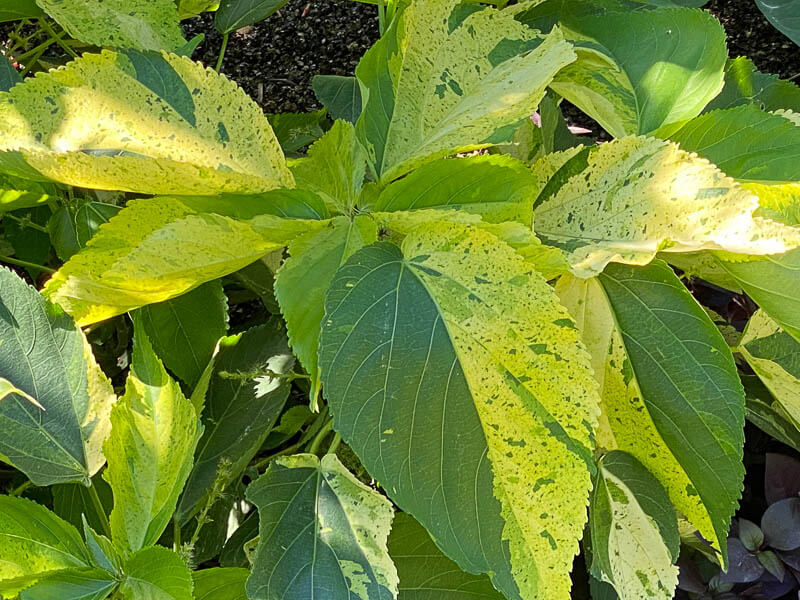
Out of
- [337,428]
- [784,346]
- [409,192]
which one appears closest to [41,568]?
[337,428]

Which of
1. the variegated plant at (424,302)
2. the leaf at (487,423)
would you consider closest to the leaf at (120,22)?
the variegated plant at (424,302)

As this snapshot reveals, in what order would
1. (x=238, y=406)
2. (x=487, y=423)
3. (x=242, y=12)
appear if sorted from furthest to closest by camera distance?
(x=242, y=12), (x=238, y=406), (x=487, y=423)

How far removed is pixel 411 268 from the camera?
434mm

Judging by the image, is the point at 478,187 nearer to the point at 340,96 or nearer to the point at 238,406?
the point at 238,406

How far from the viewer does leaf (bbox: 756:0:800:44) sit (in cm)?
80

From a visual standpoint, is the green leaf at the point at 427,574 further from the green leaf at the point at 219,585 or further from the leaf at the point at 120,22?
the leaf at the point at 120,22

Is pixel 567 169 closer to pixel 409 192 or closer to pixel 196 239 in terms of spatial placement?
pixel 409 192

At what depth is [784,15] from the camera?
2.65 ft

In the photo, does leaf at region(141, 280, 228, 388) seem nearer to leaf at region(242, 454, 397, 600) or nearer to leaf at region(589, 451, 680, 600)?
leaf at region(242, 454, 397, 600)

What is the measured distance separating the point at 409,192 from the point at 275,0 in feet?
1.42

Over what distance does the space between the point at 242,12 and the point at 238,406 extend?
0.43 m

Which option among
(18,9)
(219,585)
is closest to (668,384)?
(219,585)

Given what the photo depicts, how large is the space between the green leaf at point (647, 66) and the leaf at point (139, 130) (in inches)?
10.1

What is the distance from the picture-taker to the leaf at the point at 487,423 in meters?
0.40
